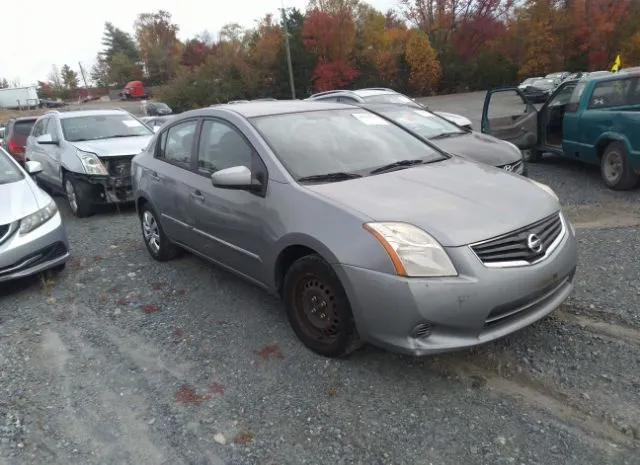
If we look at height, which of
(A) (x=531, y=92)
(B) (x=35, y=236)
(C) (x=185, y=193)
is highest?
(C) (x=185, y=193)

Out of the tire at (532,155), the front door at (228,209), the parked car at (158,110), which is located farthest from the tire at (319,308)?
the parked car at (158,110)

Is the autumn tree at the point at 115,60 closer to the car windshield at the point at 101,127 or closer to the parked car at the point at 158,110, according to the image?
the parked car at the point at 158,110

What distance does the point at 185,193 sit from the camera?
4.61 m

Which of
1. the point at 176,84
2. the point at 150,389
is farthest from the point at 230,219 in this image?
the point at 176,84

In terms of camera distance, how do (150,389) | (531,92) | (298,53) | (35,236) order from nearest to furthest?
(150,389) < (35,236) < (531,92) < (298,53)

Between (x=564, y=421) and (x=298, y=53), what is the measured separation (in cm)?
3896

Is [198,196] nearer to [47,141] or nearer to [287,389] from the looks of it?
[287,389]

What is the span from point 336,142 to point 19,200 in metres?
3.43

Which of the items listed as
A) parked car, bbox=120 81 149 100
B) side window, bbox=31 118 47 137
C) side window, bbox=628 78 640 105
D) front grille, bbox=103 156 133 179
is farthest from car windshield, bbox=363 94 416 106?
parked car, bbox=120 81 149 100

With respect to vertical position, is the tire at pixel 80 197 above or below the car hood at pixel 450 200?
below

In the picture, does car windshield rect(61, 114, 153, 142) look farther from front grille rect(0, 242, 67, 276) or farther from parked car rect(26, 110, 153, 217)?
front grille rect(0, 242, 67, 276)

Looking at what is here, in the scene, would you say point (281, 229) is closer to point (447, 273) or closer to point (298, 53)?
point (447, 273)

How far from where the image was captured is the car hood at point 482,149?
255 inches

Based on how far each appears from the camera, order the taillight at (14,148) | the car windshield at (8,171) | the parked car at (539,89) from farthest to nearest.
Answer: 1. the parked car at (539,89)
2. the taillight at (14,148)
3. the car windshield at (8,171)
